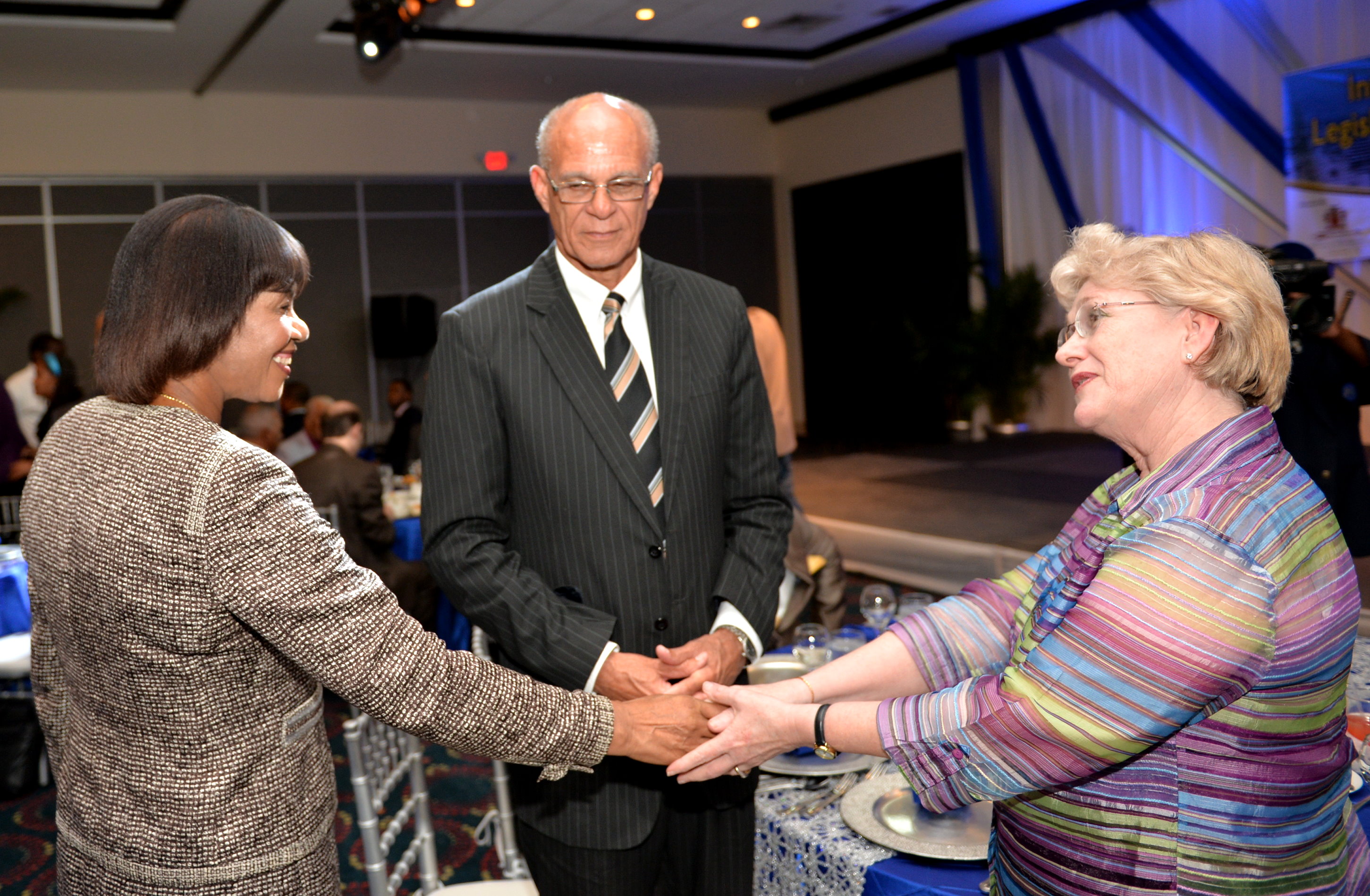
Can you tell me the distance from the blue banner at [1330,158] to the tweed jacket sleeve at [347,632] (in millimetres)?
8245

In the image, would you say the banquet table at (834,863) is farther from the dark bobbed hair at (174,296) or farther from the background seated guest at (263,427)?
the background seated guest at (263,427)

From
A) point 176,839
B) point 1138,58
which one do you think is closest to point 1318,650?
point 176,839

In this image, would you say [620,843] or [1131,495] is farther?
[620,843]

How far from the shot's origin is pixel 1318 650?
1.18 m

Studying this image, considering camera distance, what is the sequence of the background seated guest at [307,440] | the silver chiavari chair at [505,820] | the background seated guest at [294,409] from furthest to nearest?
the background seated guest at [294,409]
the background seated guest at [307,440]
the silver chiavari chair at [505,820]

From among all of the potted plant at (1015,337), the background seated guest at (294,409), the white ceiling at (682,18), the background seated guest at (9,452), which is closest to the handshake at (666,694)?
the background seated guest at (9,452)

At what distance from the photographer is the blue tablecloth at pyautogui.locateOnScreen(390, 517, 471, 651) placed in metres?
5.70

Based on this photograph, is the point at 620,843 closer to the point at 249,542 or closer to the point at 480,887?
the point at 480,887

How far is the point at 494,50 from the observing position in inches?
379

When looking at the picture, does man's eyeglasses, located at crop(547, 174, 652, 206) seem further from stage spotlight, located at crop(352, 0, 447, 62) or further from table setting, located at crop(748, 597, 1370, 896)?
stage spotlight, located at crop(352, 0, 447, 62)

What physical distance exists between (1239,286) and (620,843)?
3.98 feet

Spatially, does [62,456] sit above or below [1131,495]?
above

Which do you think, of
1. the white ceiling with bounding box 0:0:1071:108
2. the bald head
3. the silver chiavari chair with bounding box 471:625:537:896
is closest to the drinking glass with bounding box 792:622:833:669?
the silver chiavari chair with bounding box 471:625:537:896

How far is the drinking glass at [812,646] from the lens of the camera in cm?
229
